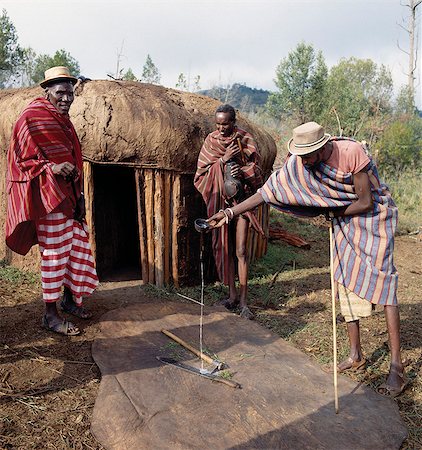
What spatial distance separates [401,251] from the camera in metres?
8.03

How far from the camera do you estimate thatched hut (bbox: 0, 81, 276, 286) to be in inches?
204

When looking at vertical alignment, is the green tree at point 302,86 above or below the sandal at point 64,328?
above

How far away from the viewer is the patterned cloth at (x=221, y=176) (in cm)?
474

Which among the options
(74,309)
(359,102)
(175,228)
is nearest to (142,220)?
(175,228)

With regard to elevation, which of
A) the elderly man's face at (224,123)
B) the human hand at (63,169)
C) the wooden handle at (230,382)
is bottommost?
the wooden handle at (230,382)

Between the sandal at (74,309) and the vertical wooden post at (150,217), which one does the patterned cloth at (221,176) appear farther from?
the sandal at (74,309)

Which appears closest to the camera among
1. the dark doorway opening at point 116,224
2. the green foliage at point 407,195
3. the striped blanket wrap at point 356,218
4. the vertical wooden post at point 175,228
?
the striped blanket wrap at point 356,218

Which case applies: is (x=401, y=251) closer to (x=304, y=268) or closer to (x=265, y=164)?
(x=304, y=268)

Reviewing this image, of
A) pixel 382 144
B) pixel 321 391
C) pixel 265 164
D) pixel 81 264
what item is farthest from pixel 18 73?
pixel 321 391

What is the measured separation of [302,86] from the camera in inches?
866

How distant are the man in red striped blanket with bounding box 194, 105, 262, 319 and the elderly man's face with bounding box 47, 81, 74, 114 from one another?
4.76 feet

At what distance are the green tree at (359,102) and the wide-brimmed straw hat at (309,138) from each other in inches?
178

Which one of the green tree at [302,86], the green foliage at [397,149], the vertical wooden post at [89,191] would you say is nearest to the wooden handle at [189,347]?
the vertical wooden post at [89,191]

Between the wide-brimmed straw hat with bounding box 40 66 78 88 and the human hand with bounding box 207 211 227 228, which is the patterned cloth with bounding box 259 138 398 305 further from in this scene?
the wide-brimmed straw hat with bounding box 40 66 78 88
